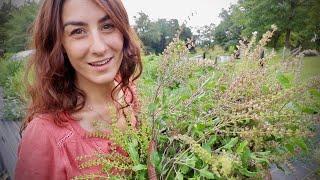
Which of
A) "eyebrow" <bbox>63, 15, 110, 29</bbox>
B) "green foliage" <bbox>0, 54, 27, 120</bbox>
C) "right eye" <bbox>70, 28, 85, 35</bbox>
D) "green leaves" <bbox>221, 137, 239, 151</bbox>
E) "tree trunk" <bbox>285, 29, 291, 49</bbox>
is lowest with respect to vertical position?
"green foliage" <bbox>0, 54, 27, 120</bbox>

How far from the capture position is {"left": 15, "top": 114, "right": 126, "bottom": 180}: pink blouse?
134cm

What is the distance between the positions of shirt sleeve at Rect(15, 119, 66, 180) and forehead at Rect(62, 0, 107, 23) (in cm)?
41

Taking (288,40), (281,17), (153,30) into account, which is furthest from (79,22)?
(281,17)

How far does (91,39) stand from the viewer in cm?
132

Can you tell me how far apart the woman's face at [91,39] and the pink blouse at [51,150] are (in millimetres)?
238

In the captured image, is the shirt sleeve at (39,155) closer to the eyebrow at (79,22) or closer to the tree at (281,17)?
the eyebrow at (79,22)

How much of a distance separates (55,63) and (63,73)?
0.26 feet

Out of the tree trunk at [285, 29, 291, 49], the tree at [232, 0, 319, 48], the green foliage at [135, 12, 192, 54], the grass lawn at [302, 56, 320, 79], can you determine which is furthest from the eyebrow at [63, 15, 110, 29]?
the tree trunk at [285, 29, 291, 49]

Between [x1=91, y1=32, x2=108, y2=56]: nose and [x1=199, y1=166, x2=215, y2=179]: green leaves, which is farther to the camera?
[x1=91, y1=32, x2=108, y2=56]: nose

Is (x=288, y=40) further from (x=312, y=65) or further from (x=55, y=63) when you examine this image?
(x=55, y=63)

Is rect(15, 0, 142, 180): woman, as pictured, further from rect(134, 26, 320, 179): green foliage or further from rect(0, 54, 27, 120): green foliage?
rect(0, 54, 27, 120): green foliage

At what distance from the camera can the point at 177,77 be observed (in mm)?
1131

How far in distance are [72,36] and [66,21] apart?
58 mm

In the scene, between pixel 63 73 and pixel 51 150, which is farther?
pixel 63 73
